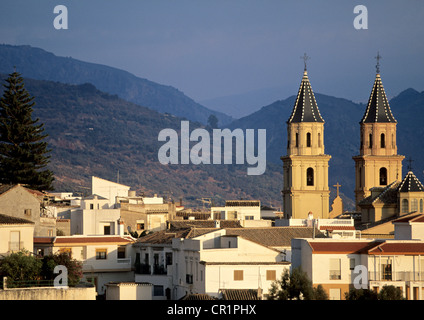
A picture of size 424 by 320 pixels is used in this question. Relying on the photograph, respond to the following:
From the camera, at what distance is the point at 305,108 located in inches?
4845

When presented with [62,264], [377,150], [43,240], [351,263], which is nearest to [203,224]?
[43,240]

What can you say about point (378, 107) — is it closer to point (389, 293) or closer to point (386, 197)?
point (386, 197)

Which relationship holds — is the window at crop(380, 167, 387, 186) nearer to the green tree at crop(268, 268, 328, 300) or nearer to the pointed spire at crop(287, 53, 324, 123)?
the pointed spire at crop(287, 53, 324, 123)

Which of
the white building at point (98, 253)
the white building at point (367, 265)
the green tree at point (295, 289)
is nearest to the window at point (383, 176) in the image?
the white building at point (98, 253)

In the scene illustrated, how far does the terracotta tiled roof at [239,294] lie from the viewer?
5764 cm

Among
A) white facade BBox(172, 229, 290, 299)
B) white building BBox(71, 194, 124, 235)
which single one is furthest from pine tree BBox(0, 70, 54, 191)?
white facade BBox(172, 229, 290, 299)

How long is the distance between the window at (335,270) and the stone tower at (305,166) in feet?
182

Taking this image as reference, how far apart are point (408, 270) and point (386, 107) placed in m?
64.7

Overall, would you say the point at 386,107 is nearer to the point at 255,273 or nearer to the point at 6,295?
the point at 255,273

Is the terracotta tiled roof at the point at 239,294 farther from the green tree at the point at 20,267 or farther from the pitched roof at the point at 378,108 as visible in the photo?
the pitched roof at the point at 378,108

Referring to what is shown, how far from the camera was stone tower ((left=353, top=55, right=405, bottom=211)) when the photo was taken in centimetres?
12106

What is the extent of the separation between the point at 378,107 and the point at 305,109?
23.1 feet
